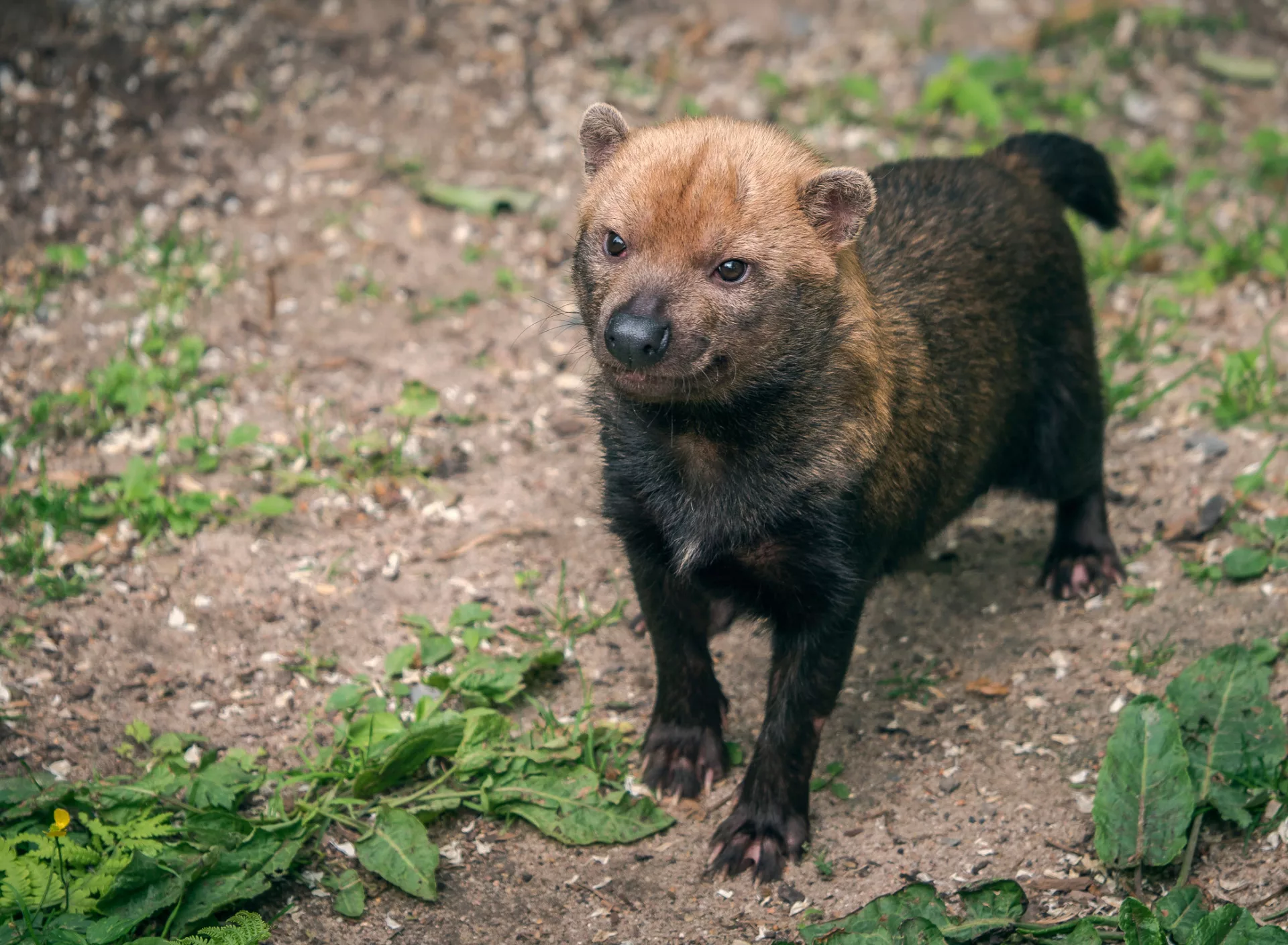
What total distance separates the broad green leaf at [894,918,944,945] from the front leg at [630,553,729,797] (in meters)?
1.08

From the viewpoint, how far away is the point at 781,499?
384 centimetres

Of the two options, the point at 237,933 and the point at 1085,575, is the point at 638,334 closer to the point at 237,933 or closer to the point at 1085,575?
the point at 237,933

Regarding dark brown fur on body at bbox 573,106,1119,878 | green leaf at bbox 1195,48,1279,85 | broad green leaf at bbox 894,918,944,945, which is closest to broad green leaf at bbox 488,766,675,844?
dark brown fur on body at bbox 573,106,1119,878

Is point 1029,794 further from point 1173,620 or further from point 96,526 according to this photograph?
point 96,526

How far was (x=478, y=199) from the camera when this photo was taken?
7.17 meters

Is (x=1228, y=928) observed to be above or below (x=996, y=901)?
above

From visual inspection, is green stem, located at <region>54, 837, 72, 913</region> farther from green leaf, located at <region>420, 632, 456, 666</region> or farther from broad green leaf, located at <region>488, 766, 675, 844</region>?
green leaf, located at <region>420, 632, 456, 666</region>

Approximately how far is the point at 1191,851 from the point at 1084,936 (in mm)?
517

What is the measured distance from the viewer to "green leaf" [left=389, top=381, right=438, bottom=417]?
5840mm

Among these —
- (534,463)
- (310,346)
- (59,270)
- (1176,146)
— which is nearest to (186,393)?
(310,346)

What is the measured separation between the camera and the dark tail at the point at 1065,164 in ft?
16.7

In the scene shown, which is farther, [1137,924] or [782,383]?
[782,383]

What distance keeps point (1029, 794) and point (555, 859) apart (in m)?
1.56

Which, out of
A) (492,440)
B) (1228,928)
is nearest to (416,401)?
(492,440)
